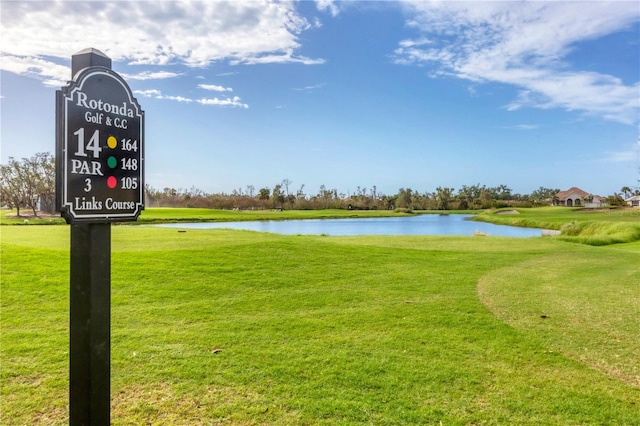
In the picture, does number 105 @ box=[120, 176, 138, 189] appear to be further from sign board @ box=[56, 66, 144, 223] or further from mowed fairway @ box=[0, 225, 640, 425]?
mowed fairway @ box=[0, 225, 640, 425]

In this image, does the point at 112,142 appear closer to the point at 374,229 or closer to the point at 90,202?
the point at 90,202

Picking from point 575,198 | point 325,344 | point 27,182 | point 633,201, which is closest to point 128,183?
point 325,344

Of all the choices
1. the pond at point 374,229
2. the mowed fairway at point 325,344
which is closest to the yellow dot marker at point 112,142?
the mowed fairway at point 325,344

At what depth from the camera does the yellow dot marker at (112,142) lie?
96.3 inches

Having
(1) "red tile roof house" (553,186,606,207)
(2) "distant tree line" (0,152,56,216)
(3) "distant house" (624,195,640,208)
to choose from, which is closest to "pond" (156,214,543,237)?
(2) "distant tree line" (0,152,56,216)

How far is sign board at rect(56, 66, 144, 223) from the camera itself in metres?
2.23

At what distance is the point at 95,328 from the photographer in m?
2.38

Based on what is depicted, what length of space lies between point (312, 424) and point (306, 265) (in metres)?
6.55

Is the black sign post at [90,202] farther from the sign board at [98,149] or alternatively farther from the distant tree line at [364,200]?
the distant tree line at [364,200]

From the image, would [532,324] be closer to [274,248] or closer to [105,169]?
[105,169]

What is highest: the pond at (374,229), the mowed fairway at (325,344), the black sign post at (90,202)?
the black sign post at (90,202)

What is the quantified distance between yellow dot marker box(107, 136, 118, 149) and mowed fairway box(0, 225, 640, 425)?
7.00 ft

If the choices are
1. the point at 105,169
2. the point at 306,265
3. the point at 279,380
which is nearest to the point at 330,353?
the point at 279,380

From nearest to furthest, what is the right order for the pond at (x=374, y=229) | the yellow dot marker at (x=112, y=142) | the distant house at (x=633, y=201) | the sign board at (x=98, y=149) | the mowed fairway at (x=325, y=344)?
the sign board at (x=98, y=149) → the yellow dot marker at (x=112, y=142) → the mowed fairway at (x=325, y=344) → the pond at (x=374, y=229) → the distant house at (x=633, y=201)
